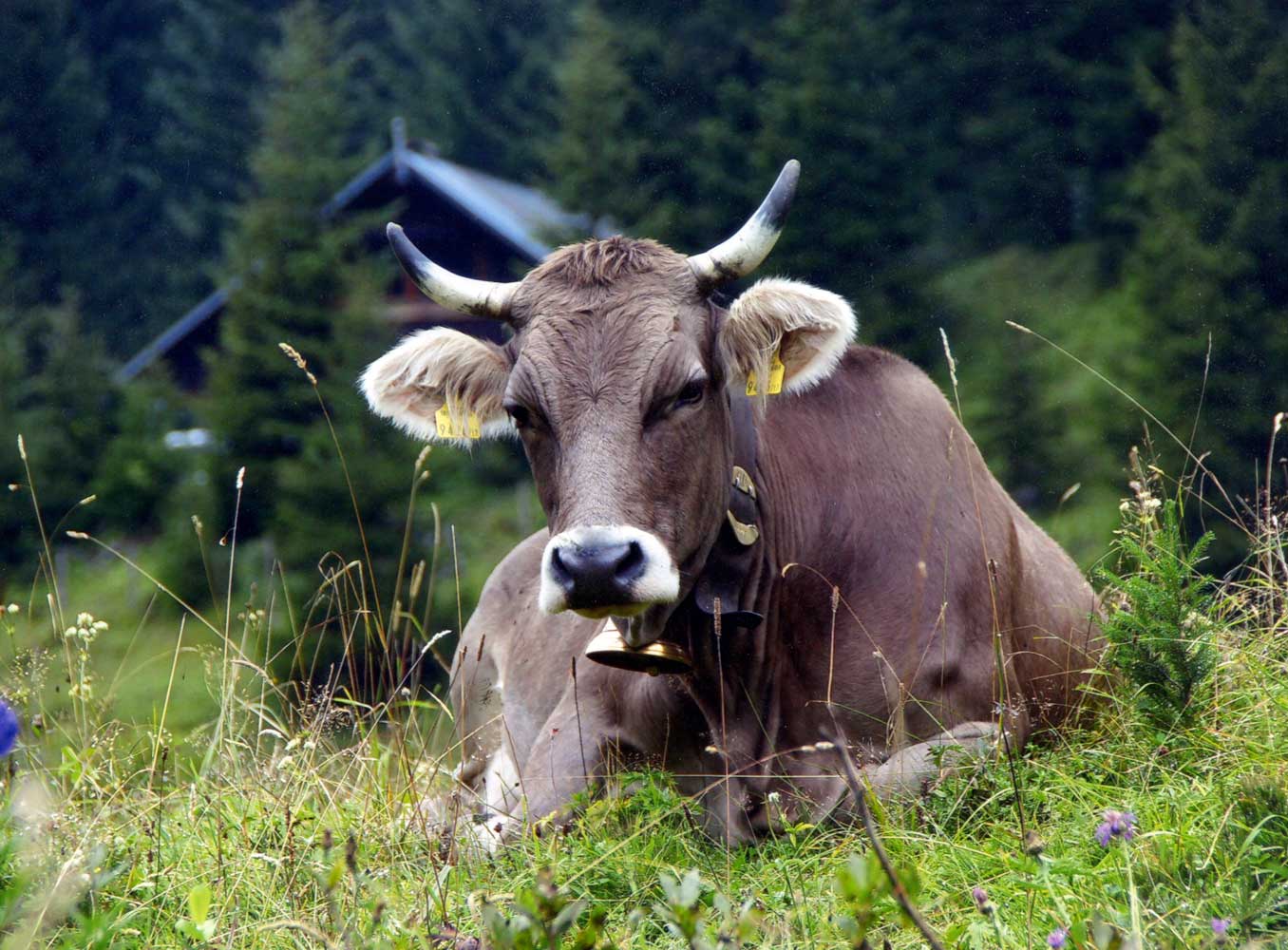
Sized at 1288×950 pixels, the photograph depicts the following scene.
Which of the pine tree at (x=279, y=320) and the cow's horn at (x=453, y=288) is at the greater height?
the cow's horn at (x=453, y=288)

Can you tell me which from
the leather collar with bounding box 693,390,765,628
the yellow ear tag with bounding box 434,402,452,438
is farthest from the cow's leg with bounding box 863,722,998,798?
the yellow ear tag with bounding box 434,402,452,438

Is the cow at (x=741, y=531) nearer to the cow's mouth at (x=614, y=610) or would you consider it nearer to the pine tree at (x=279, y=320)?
the cow's mouth at (x=614, y=610)

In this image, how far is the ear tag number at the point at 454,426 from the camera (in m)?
5.13

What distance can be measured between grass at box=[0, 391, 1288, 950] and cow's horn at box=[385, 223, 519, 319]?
4.14 ft

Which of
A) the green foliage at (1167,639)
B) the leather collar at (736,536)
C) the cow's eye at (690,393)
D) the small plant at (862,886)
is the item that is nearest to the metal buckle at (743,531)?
the leather collar at (736,536)

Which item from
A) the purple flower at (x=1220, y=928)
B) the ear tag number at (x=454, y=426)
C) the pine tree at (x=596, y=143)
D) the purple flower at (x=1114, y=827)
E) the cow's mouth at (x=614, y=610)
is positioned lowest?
the pine tree at (x=596, y=143)

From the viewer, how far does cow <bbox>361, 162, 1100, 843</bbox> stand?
4.30m

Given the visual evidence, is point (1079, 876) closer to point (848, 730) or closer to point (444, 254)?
point (848, 730)

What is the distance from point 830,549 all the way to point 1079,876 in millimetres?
1931

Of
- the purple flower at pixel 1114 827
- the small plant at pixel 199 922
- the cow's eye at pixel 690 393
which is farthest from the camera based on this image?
the cow's eye at pixel 690 393

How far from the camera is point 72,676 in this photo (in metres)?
4.73

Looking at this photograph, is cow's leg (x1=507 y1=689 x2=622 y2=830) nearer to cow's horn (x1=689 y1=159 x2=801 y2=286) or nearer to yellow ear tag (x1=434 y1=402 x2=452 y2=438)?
yellow ear tag (x1=434 y1=402 x2=452 y2=438)

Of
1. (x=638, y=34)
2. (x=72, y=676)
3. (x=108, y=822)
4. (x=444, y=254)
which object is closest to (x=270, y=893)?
(x=108, y=822)

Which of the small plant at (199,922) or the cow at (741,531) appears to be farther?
the cow at (741,531)
